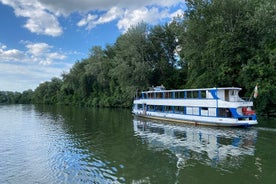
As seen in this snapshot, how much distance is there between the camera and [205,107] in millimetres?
27766

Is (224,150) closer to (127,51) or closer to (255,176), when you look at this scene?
(255,176)

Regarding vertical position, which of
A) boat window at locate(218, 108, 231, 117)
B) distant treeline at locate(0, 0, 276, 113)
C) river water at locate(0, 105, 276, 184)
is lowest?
river water at locate(0, 105, 276, 184)

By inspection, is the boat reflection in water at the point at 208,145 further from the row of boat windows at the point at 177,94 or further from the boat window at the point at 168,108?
the boat window at the point at 168,108

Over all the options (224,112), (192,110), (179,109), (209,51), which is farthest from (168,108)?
(209,51)

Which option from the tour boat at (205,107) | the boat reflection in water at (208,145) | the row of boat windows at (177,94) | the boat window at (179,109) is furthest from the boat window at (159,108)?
the boat reflection in water at (208,145)

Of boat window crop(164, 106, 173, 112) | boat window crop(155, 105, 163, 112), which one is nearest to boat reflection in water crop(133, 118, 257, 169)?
boat window crop(164, 106, 173, 112)

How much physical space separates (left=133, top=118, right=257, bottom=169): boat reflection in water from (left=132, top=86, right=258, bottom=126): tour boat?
4.13 ft

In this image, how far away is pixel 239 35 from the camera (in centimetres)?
3378

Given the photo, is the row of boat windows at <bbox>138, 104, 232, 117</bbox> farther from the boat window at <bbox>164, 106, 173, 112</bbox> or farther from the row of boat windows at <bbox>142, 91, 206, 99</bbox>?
the row of boat windows at <bbox>142, 91, 206, 99</bbox>

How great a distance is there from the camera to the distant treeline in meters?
31.2

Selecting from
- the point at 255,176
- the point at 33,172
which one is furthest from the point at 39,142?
the point at 255,176

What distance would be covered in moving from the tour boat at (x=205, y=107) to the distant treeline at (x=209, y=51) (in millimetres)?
6436

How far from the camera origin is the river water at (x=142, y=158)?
11.9 m

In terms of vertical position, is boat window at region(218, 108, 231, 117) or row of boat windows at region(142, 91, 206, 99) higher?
row of boat windows at region(142, 91, 206, 99)
